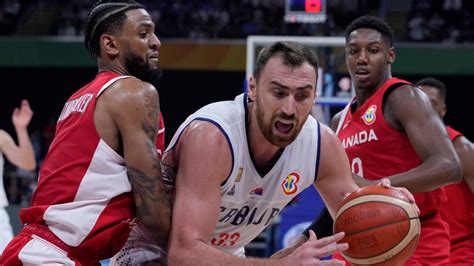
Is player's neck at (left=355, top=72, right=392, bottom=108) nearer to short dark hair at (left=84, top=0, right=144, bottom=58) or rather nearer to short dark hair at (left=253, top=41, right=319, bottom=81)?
short dark hair at (left=253, top=41, right=319, bottom=81)

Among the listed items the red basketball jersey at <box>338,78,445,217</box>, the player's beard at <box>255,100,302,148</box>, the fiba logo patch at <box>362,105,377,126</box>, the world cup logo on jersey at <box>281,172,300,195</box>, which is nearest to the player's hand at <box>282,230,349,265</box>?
the player's beard at <box>255,100,302,148</box>

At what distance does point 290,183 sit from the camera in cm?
353

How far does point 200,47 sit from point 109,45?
13207mm

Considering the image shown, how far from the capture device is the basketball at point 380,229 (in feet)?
10.3

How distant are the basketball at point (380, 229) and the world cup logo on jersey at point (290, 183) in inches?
14.1

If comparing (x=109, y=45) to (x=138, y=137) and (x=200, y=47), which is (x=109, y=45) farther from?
(x=200, y=47)

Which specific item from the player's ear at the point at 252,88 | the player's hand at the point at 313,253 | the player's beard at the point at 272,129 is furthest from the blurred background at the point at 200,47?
the player's hand at the point at 313,253

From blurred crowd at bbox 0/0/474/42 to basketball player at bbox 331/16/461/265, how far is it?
12.0 m

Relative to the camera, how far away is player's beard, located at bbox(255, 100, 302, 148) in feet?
10.5

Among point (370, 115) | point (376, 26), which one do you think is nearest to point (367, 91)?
point (370, 115)

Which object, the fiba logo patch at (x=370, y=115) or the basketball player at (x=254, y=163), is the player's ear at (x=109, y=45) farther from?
the fiba logo patch at (x=370, y=115)

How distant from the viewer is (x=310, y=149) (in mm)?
3506

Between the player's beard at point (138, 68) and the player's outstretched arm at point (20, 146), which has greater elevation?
the player's beard at point (138, 68)

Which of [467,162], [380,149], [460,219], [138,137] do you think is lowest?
[460,219]
